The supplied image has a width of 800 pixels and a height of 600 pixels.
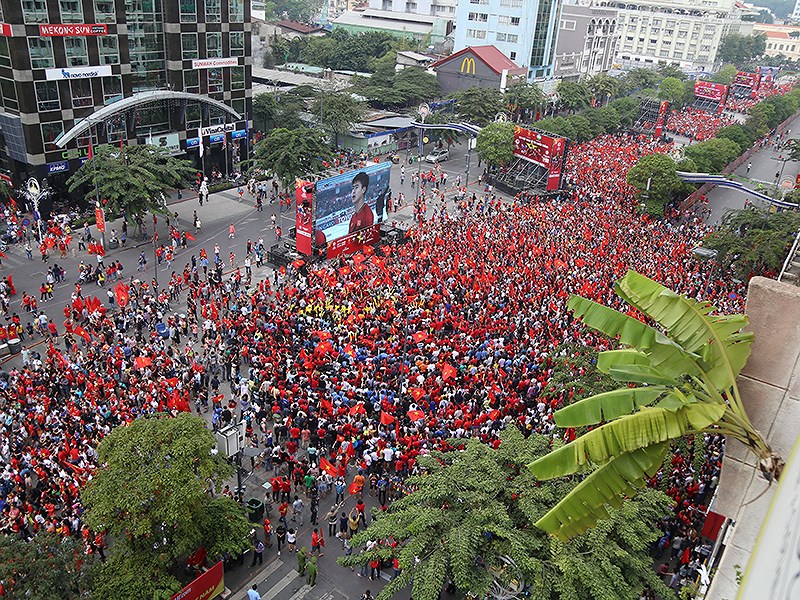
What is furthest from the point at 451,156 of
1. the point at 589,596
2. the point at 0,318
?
the point at 589,596

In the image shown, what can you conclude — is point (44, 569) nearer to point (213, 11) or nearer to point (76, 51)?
point (76, 51)

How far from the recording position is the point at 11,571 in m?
13.4

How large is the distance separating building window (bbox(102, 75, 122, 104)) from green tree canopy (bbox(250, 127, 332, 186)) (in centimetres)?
941

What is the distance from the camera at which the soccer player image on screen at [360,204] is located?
121 ft

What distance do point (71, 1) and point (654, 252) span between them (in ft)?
121

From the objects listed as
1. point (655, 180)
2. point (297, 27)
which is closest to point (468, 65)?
point (655, 180)

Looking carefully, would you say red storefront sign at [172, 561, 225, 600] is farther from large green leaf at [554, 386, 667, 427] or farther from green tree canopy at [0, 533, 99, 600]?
large green leaf at [554, 386, 667, 427]

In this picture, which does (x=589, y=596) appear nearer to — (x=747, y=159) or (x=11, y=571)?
(x=11, y=571)

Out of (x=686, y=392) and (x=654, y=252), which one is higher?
(x=686, y=392)

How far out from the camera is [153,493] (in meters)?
15.0

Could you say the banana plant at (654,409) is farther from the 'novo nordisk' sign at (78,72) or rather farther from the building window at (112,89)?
the building window at (112,89)

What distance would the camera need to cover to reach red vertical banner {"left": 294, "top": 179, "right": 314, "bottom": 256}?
113ft

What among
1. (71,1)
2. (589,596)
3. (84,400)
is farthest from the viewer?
(71,1)

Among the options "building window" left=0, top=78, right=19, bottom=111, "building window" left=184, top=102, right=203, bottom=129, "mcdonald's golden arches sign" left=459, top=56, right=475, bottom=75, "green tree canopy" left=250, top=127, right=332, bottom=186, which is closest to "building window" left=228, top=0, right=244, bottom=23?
"building window" left=184, top=102, right=203, bottom=129
